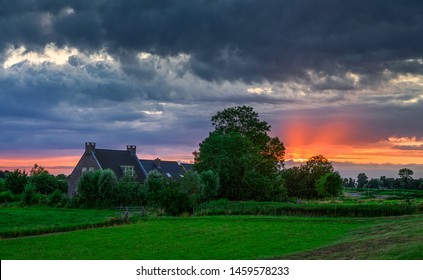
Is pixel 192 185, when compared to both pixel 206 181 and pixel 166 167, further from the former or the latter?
pixel 166 167

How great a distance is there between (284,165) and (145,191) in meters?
27.8

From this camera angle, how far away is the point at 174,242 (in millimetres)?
30875

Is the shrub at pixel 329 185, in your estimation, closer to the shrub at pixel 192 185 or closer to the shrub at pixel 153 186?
the shrub at pixel 192 185

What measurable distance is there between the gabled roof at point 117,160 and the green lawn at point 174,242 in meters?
44.2

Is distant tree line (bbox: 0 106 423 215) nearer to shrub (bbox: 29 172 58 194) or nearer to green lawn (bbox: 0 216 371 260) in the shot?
shrub (bbox: 29 172 58 194)

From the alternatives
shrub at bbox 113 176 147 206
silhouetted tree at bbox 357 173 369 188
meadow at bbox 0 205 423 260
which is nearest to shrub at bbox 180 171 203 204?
shrub at bbox 113 176 147 206

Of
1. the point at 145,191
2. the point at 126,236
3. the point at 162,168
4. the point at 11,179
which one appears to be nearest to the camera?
the point at 126,236

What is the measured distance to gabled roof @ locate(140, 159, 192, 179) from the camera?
96.4 meters

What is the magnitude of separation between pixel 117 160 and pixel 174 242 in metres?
58.5

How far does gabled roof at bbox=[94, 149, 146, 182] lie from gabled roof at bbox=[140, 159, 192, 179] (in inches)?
134

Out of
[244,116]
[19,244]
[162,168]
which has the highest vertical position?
[244,116]

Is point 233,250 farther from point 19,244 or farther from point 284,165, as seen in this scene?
point 284,165
